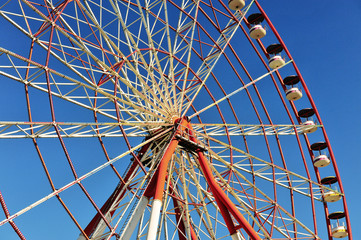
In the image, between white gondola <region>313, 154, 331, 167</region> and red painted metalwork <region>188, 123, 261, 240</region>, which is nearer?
red painted metalwork <region>188, 123, 261, 240</region>

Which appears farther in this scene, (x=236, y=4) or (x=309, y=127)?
(x=309, y=127)

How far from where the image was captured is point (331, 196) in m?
26.9

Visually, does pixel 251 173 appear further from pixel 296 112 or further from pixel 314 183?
pixel 296 112

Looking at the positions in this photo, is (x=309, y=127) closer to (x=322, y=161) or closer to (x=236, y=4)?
(x=322, y=161)

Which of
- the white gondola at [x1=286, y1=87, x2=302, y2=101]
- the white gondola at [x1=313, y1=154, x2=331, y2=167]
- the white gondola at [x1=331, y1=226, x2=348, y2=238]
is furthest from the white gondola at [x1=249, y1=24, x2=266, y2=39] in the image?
the white gondola at [x1=331, y1=226, x2=348, y2=238]

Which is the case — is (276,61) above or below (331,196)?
above

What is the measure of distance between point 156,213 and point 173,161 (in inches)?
181

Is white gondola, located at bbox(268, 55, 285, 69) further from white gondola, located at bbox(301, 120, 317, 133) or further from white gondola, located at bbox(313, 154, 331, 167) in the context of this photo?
white gondola, located at bbox(313, 154, 331, 167)

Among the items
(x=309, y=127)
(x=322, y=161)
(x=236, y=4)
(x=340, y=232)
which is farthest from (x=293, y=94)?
(x=340, y=232)

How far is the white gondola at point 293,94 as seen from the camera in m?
27.6

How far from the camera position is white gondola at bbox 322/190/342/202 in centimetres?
2688

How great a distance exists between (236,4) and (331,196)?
410 inches

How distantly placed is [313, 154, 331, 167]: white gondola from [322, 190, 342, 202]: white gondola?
1.40 metres

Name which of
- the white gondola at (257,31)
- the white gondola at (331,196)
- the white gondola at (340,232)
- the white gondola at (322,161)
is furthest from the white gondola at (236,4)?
the white gondola at (340,232)
